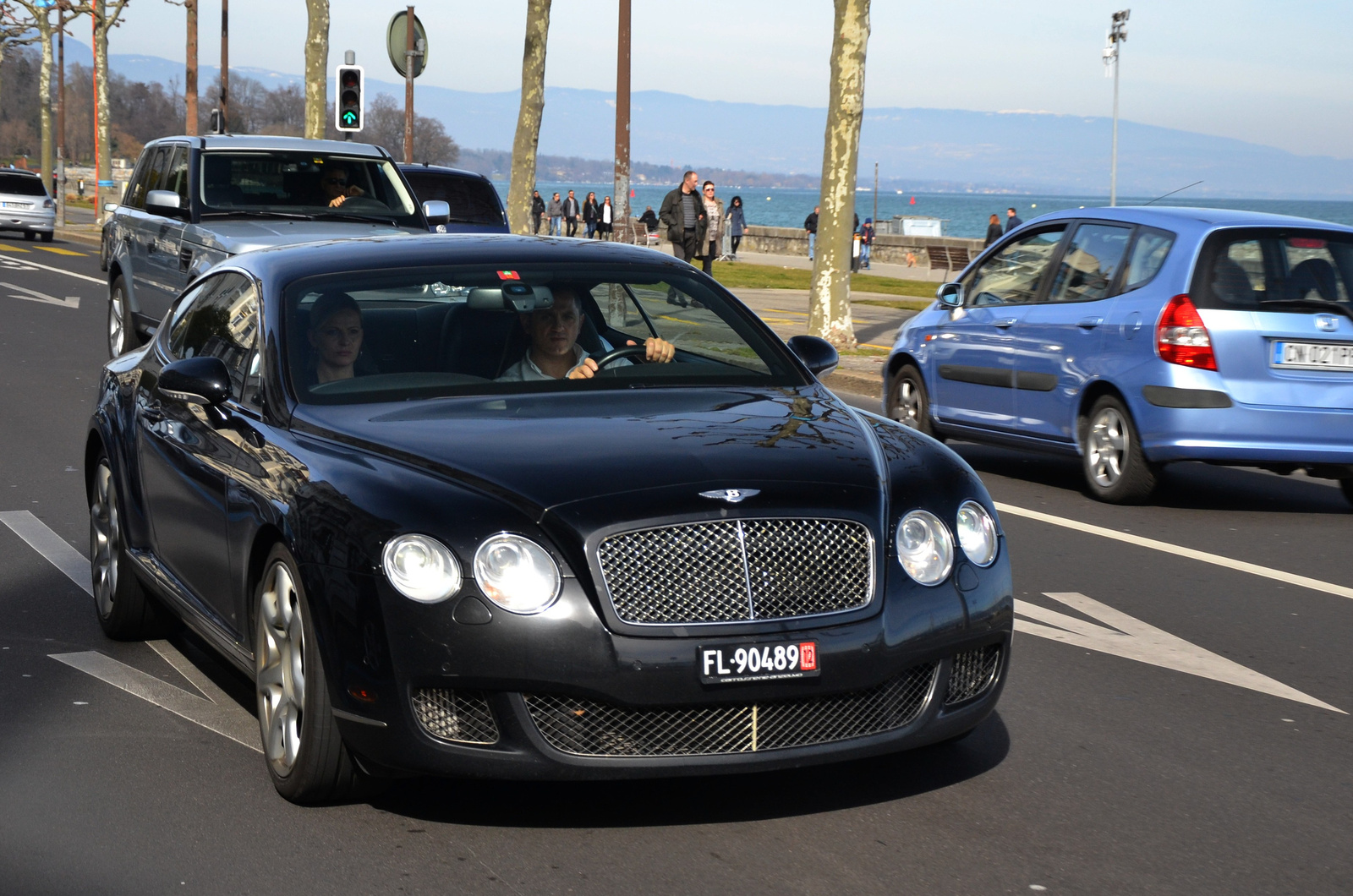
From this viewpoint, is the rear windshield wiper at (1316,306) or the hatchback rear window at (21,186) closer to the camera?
the rear windshield wiper at (1316,306)

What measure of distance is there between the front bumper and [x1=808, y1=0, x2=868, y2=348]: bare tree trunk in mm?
14576

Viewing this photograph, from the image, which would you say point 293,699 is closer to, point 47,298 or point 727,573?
point 727,573

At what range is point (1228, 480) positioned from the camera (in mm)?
11133

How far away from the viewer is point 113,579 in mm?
6320

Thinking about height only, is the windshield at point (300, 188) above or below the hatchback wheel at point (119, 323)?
above

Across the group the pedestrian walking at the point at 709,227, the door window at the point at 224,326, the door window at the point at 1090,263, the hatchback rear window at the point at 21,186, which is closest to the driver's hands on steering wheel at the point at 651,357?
the door window at the point at 224,326

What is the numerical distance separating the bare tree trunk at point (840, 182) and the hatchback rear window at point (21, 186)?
30.2 m

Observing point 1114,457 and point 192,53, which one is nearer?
point 1114,457

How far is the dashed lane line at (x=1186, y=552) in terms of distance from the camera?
7.66m

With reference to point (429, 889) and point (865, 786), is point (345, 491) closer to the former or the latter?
point (429, 889)

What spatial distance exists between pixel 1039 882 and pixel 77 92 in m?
186

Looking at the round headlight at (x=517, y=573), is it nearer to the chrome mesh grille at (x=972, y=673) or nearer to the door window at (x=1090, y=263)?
the chrome mesh grille at (x=972, y=673)

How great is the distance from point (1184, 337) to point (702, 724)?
240 inches

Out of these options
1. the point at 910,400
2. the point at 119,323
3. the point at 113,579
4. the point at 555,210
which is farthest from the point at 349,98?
the point at 555,210
